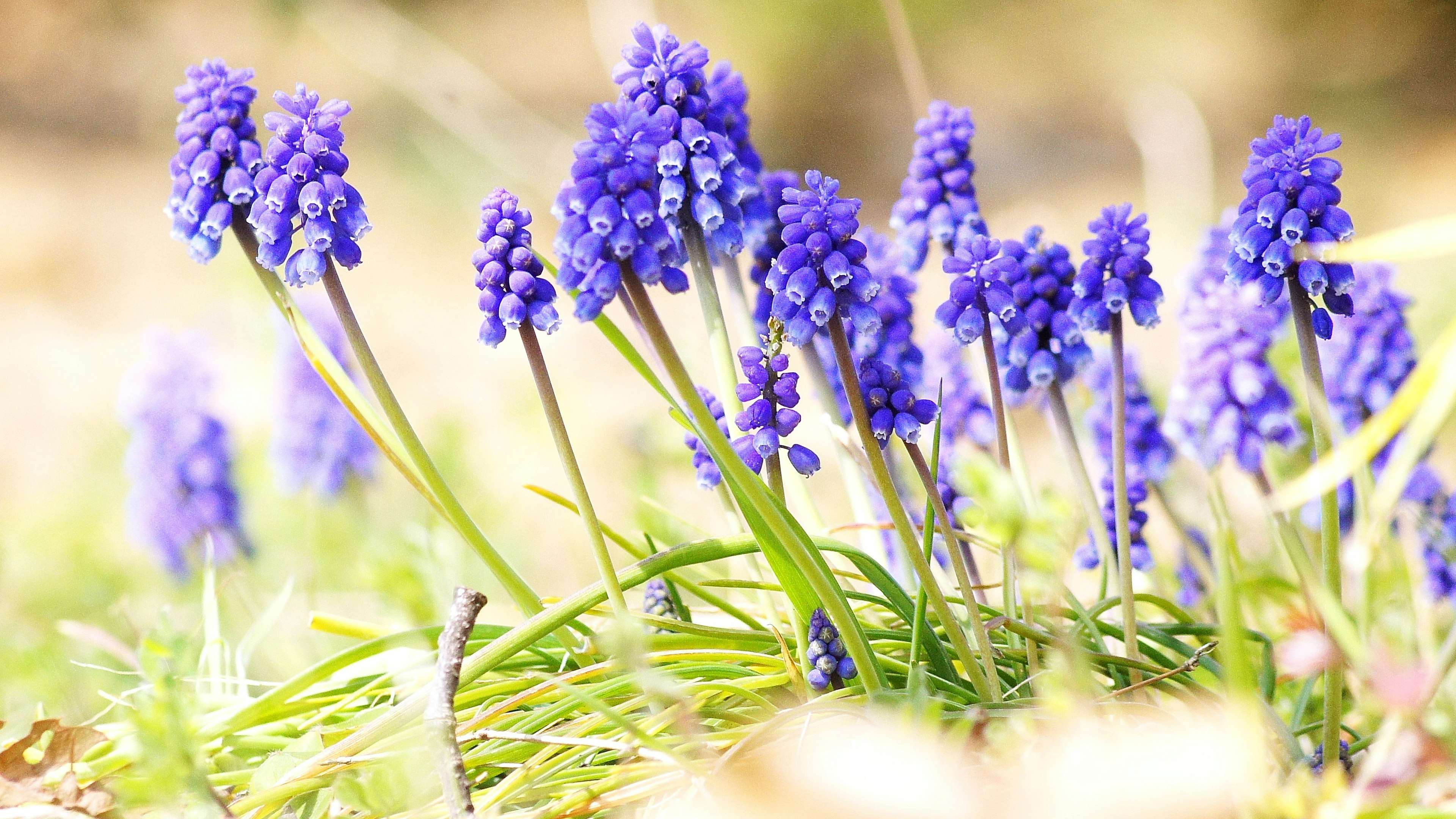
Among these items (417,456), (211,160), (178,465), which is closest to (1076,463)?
(417,456)

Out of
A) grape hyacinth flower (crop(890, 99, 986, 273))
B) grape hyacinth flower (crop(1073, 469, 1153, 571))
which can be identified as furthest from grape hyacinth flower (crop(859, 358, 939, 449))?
grape hyacinth flower (crop(1073, 469, 1153, 571))

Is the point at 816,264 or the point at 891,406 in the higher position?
the point at 816,264

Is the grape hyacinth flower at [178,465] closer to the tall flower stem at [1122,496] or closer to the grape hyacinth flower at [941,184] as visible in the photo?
the grape hyacinth flower at [941,184]

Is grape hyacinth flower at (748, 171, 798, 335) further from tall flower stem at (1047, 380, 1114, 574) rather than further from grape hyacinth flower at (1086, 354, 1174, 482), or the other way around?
grape hyacinth flower at (1086, 354, 1174, 482)

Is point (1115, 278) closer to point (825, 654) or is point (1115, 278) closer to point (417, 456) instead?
point (825, 654)

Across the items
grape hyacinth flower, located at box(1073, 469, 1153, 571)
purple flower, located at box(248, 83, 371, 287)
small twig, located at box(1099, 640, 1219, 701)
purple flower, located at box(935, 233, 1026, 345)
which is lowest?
small twig, located at box(1099, 640, 1219, 701)

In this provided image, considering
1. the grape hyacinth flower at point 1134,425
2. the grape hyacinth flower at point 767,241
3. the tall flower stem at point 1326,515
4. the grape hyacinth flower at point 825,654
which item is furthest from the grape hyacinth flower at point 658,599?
the grape hyacinth flower at point 1134,425
